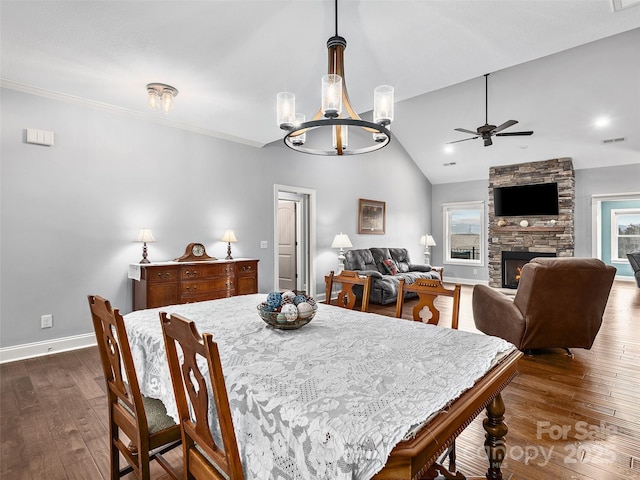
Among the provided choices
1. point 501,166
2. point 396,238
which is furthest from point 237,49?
point 501,166

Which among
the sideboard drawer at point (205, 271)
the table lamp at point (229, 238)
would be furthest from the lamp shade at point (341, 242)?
the sideboard drawer at point (205, 271)

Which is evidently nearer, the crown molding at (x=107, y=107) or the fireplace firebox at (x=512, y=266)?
the crown molding at (x=107, y=107)

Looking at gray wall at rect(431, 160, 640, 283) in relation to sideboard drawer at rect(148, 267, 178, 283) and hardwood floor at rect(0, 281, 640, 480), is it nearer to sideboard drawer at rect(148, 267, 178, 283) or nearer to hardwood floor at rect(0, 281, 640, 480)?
hardwood floor at rect(0, 281, 640, 480)

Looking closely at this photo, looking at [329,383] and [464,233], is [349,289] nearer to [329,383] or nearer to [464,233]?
[329,383]

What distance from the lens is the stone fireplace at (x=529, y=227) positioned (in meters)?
7.00

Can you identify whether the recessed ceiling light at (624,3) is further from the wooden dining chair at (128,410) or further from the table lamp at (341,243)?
the table lamp at (341,243)

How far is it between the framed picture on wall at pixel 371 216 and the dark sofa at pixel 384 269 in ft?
1.96

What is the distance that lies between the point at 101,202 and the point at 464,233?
7962mm

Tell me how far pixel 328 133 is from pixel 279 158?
1.48m

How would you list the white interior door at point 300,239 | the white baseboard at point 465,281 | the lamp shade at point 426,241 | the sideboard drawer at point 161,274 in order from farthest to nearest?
the white baseboard at point 465,281, the lamp shade at point 426,241, the white interior door at point 300,239, the sideboard drawer at point 161,274

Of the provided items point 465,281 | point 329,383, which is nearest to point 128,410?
point 329,383

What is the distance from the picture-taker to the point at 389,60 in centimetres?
283

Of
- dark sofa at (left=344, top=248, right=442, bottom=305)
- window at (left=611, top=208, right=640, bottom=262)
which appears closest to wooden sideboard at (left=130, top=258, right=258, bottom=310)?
dark sofa at (left=344, top=248, right=442, bottom=305)

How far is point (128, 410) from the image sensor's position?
150 centimetres
